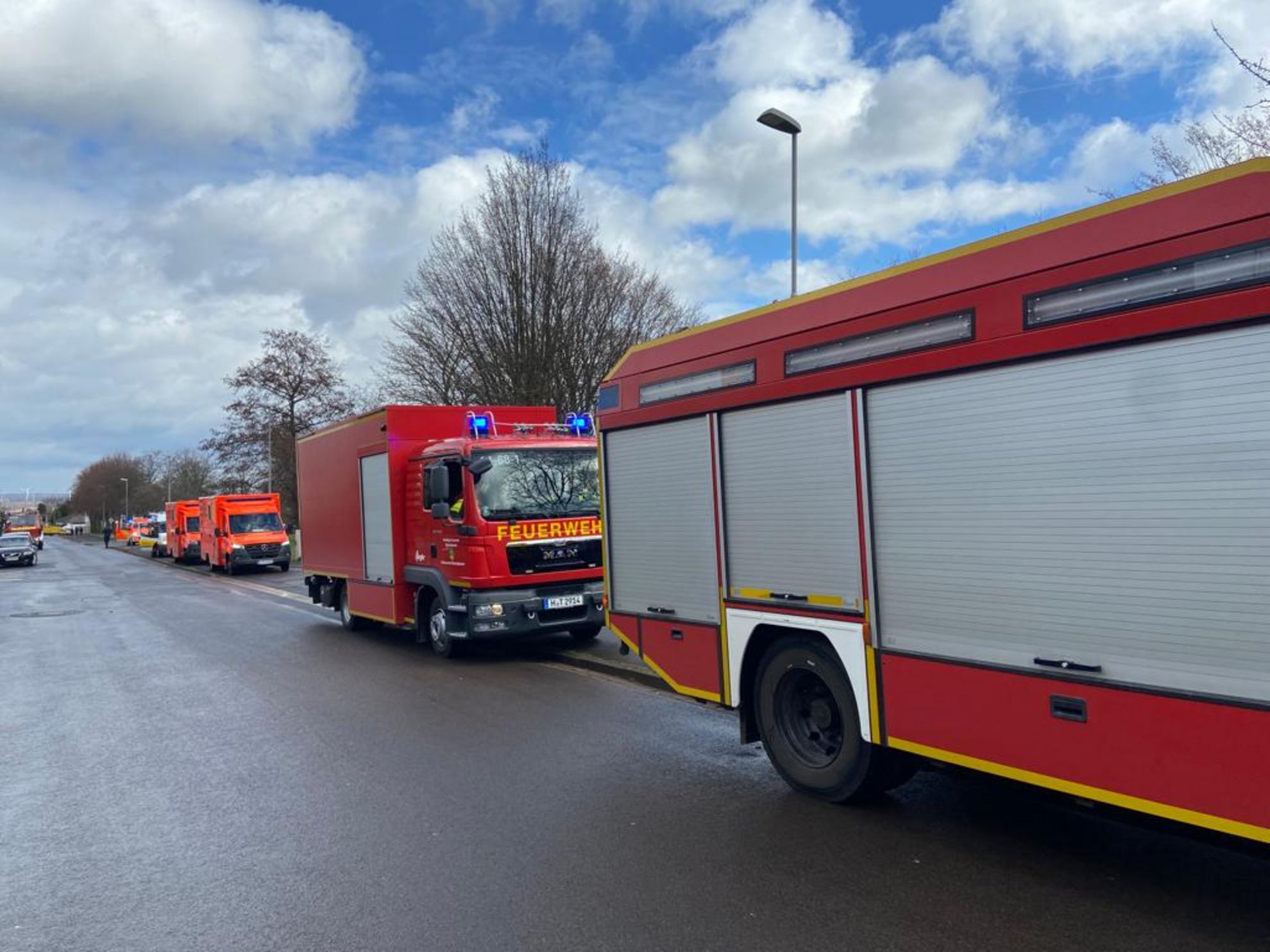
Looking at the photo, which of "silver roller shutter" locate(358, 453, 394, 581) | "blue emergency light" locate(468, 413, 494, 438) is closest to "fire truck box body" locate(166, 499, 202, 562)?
"silver roller shutter" locate(358, 453, 394, 581)

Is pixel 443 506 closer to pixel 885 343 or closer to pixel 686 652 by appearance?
pixel 686 652

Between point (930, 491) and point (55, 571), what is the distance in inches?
1691

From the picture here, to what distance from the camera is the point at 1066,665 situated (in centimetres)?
385

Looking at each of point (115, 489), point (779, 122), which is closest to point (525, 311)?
point (779, 122)

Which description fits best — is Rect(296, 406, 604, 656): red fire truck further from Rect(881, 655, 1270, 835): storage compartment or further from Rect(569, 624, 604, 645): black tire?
Rect(881, 655, 1270, 835): storage compartment

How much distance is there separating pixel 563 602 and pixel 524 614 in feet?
1.73

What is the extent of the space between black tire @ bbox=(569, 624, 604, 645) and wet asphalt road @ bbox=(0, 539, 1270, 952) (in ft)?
8.84

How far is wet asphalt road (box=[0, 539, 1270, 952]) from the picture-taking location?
3.82 m

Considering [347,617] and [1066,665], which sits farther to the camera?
[347,617]

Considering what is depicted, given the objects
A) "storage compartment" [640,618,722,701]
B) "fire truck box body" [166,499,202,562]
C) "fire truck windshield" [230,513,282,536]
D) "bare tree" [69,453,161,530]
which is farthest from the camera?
"bare tree" [69,453,161,530]

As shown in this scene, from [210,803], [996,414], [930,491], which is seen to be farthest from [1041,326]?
[210,803]

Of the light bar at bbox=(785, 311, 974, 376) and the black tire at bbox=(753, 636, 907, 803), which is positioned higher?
the light bar at bbox=(785, 311, 974, 376)

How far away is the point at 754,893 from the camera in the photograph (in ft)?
13.5

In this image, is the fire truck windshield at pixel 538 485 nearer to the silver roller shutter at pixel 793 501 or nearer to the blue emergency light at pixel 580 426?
the blue emergency light at pixel 580 426
